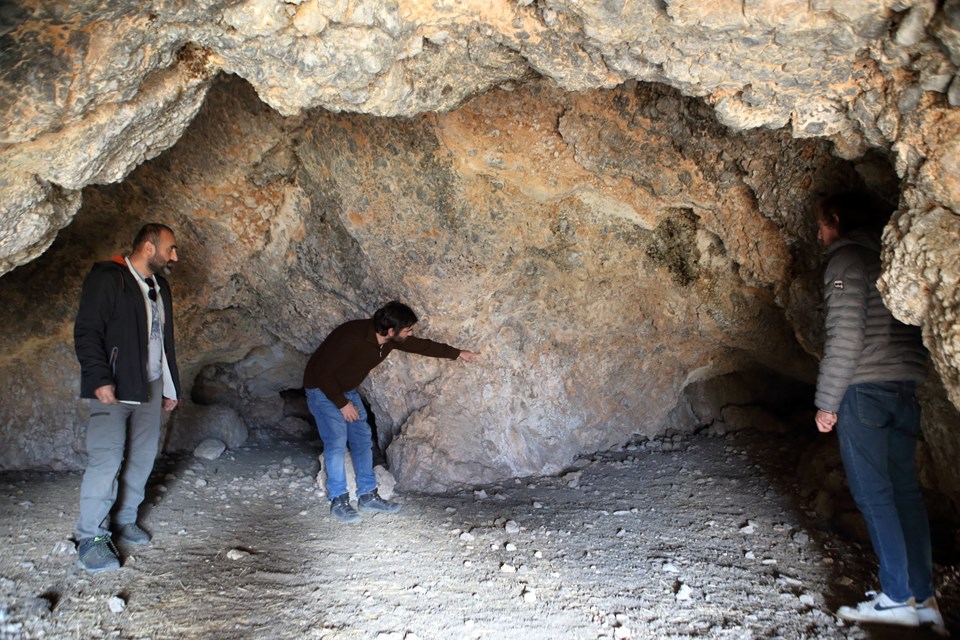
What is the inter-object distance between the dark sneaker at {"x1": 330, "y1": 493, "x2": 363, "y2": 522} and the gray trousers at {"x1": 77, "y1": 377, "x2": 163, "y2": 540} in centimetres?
103

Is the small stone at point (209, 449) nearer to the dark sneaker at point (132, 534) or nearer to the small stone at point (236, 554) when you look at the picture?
the dark sneaker at point (132, 534)

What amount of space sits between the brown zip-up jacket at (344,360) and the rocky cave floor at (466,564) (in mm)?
771

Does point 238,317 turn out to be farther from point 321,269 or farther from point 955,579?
point 955,579

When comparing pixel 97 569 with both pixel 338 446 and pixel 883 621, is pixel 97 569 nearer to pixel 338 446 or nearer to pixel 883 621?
pixel 338 446

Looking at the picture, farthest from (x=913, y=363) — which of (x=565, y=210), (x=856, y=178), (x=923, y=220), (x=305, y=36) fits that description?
(x=305, y=36)

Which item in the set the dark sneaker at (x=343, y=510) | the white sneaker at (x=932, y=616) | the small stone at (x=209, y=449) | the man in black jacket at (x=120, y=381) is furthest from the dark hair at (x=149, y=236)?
the white sneaker at (x=932, y=616)

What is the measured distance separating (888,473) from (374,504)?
2.65m

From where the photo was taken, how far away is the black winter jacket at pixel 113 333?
9.77ft

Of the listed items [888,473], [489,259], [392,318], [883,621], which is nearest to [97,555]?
[392,318]

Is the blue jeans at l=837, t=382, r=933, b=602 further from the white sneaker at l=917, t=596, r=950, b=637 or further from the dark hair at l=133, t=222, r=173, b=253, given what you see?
the dark hair at l=133, t=222, r=173, b=253

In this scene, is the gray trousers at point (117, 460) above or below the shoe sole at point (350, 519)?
above

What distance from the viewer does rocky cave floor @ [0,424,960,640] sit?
2545 mm

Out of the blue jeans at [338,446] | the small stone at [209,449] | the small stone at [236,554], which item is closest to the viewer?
the small stone at [236,554]

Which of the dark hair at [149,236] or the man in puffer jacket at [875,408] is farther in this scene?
the dark hair at [149,236]
